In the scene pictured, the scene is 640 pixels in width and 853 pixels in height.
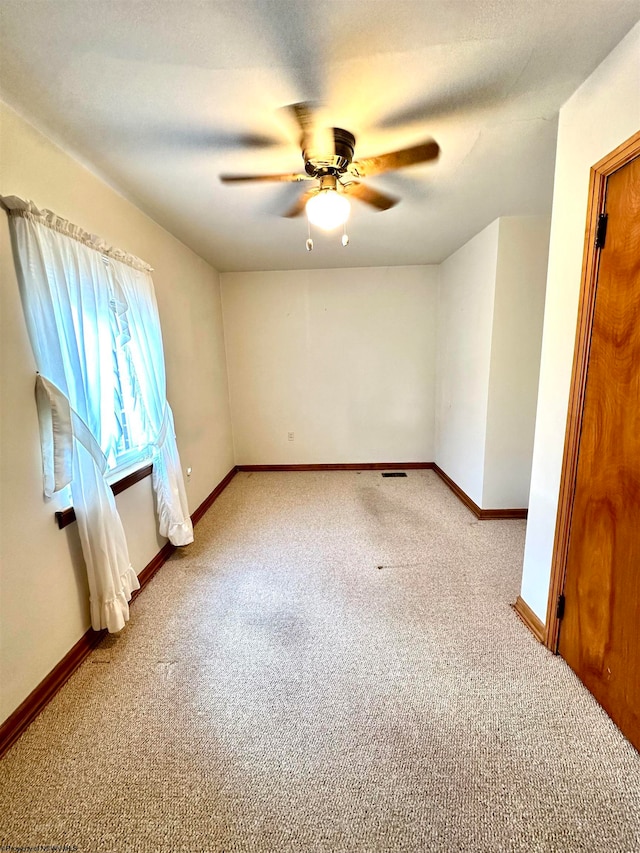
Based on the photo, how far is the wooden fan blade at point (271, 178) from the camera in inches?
63.7

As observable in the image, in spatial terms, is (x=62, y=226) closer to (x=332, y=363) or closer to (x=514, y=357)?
(x=332, y=363)

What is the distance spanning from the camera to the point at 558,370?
1.45m

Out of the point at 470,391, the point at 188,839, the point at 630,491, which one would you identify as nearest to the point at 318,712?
the point at 188,839

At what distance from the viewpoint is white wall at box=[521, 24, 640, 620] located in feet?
3.57

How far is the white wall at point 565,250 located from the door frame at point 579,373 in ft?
0.14

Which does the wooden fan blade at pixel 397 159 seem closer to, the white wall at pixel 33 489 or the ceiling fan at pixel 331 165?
the ceiling fan at pixel 331 165

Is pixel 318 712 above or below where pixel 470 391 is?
below

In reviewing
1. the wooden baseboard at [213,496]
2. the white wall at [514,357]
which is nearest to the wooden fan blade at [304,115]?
the white wall at [514,357]

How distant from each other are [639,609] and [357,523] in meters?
1.87

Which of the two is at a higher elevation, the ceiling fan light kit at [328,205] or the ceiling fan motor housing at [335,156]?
the ceiling fan motor housing at [335,156]

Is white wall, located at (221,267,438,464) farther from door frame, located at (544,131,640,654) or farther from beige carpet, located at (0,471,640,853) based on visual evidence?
door frame, located at (544,131,640,654)

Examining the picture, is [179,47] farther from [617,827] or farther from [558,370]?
[617,827]

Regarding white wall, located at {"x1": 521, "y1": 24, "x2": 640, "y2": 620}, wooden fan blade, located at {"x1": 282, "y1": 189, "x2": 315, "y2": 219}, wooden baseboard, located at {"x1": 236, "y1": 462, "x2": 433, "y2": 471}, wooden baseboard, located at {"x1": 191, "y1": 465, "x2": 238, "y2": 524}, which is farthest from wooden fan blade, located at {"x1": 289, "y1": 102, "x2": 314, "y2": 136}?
wooden baseboard, located at {"x1": 236, "y1": 462, "x2": 433, "y2": 471}

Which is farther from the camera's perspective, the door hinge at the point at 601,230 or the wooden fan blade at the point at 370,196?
the wooden fan blade at the point at 370,196
